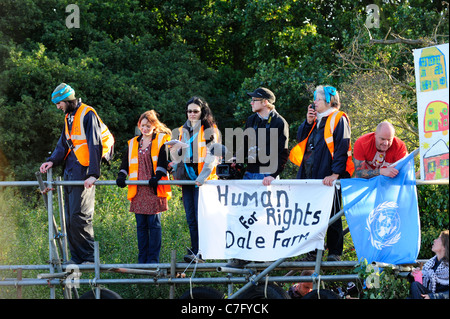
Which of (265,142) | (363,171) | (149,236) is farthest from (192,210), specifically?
(363,171)

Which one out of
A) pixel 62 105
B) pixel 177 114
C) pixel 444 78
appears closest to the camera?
pixel 444 78

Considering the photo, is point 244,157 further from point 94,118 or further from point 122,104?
point 122,104

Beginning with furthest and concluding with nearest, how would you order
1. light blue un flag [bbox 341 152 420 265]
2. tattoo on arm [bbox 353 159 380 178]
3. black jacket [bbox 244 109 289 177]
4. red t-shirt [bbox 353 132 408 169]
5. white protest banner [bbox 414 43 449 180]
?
1. black jacket [bbox 244 109 289 177]
2. red t-shirt [bbox 353 132 408 169]
3. tattoo on arm [bbox 353 159 380 178]
4. light blue un flag [bbox 341 152 420 265]
5. white protest banner [bbox 414 43 449 180]

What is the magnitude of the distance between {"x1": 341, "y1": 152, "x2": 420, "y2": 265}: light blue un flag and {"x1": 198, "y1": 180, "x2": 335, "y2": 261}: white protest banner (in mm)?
308

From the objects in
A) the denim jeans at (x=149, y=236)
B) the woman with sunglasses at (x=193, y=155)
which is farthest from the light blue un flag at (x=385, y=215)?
the denim jeans at (x=149, y=236)

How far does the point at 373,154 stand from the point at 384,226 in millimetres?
804

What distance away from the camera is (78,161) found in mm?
8367

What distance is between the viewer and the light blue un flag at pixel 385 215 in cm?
735

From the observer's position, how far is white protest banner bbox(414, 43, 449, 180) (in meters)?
6.59

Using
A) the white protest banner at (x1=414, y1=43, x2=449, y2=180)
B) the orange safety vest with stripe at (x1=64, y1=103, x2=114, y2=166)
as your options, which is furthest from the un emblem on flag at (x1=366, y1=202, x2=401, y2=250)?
the orange safety vest with stripe at (x1=64, y1=103, x2=114, y2=166)

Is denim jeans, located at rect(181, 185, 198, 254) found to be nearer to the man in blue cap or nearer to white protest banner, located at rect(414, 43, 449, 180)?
the man in blue cap
